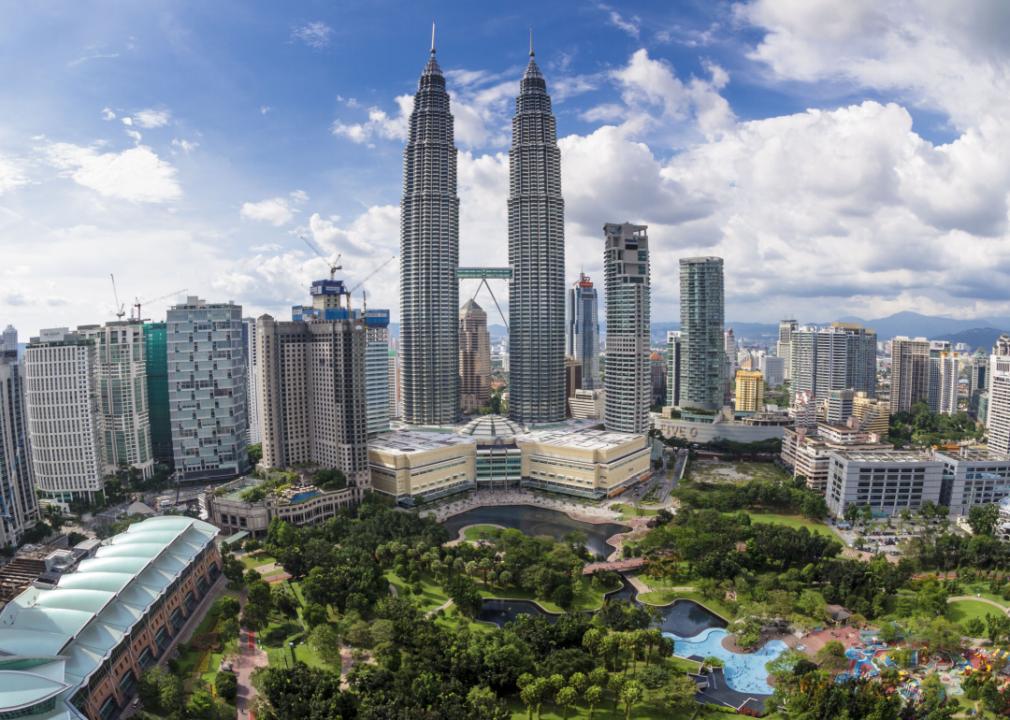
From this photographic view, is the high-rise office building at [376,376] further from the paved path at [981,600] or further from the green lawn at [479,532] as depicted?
the paved path at [981,600]

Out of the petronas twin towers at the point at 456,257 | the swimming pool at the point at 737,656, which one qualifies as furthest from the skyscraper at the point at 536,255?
the swimming pool at the point at 737,656

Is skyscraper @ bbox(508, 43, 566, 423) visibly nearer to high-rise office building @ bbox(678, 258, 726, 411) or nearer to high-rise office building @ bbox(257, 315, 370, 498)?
high-rise office building @ bbox(678, 258, 726, 411)

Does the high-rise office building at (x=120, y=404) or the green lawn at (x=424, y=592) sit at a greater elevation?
the high-rise office building at (x=120, y=404)

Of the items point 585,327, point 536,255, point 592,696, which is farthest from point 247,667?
point 585,327

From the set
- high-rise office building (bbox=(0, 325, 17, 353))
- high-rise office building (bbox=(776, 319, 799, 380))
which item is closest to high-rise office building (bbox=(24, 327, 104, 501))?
high-rise office building (bbox=(0, 325, 17, 353))

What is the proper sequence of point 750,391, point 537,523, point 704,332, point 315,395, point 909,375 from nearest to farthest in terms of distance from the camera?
point 537,523, point 315,395, point 704,332, point 750,391, point 909,375

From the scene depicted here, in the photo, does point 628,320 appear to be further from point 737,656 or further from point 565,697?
point 565,697

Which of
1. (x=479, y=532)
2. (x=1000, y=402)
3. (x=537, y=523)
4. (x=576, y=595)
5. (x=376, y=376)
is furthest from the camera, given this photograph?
(x=376, y=376)
